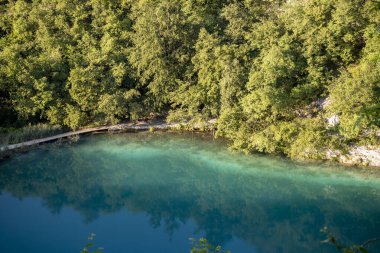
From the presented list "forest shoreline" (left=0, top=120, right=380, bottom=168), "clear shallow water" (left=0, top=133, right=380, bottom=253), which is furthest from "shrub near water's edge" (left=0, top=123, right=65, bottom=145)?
"clear shallow water" (left=0, top=133, right=380, bottom=253)

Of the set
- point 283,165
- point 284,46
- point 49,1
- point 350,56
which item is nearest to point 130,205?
point 283,165

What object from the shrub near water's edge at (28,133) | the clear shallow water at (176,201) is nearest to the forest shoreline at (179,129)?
the shrub near water's edge at (28,133)

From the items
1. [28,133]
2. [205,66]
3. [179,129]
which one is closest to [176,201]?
[179,129]

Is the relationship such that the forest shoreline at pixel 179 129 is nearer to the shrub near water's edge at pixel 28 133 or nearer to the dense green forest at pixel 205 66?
the shrub near water's edge at pixel 28 133

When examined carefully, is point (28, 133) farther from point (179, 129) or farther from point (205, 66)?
point (205, 66)

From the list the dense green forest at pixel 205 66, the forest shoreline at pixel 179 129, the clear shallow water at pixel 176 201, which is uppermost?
the dense green forest at pixel 205 66

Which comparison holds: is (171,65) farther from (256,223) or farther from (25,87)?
(256,223)
